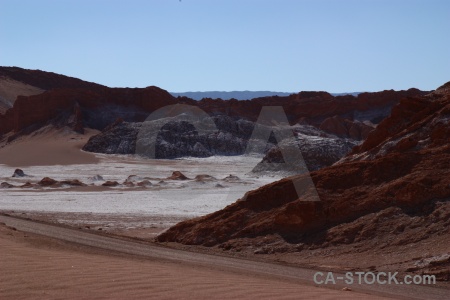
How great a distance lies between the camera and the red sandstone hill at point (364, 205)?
11508 mm

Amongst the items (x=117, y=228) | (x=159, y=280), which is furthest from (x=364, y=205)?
(x=117, y=228)

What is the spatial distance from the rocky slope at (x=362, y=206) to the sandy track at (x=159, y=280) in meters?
1.53

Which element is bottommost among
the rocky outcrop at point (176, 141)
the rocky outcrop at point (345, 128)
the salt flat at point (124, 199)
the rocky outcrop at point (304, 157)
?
the salt flat at point (124, 199)

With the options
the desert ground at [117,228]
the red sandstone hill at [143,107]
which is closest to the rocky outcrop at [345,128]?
the red sandstone hill at [143,107]

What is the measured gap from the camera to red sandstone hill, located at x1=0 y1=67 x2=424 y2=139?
249 feet

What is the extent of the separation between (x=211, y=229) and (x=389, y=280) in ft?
17.2

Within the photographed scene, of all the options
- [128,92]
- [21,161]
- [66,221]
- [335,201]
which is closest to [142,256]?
[335,201]

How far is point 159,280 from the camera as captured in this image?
773 centimetres

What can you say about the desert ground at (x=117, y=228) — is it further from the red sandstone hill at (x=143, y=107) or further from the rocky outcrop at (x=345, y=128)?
the rocky outcrop at (x=345, y=128)

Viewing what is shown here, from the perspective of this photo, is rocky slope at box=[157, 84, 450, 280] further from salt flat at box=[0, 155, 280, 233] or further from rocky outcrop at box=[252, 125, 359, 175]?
rocky outcrop at box=[252, 125, 359, 175]

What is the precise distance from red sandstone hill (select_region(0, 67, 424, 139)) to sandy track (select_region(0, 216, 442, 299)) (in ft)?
198

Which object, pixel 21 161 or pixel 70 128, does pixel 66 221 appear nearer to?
pixel 21 161

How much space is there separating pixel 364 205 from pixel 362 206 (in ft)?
0.14

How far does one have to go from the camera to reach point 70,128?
73.8 m
